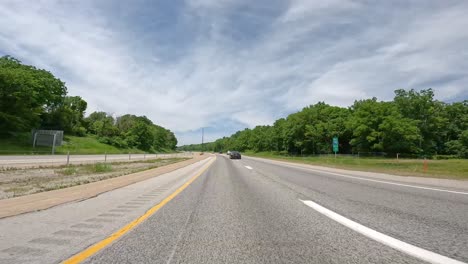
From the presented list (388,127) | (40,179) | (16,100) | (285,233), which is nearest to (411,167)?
(285,233)

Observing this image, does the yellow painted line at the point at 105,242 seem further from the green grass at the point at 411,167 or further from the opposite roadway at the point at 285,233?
the green grass at the point at 411,167

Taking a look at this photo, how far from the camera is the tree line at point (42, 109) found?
53312mm

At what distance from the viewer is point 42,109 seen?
241 feet

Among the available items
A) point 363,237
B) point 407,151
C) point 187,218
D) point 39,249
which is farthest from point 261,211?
point 407,151

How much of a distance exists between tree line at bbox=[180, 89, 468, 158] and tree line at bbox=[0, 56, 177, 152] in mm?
55581

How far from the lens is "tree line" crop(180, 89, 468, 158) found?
7480 centimetres

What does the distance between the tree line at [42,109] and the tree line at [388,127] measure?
182 feet

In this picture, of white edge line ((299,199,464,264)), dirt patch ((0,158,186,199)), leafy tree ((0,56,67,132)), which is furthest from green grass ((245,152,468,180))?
leafy tree ((0,56,67,132))

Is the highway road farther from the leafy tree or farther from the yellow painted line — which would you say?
the leafy tree

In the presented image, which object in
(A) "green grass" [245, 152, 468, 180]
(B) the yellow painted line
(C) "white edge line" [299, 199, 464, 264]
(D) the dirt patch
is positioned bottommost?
(B) the yellow painted line

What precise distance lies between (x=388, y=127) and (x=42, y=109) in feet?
274

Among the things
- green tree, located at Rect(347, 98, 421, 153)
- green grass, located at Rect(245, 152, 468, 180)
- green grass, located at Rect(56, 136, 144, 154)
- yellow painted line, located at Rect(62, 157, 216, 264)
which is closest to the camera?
yellow painted line, located at Rect(62, 157, 216, 264)

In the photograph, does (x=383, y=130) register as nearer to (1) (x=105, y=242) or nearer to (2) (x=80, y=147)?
(2) (x=80, y=147)

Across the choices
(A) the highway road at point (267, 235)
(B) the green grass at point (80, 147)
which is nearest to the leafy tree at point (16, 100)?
(B) the green grass at point (80, 147)
